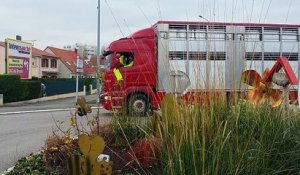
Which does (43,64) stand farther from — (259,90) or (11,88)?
(259,90)

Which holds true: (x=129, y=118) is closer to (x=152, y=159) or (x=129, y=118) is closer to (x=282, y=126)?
(x=152, y=159)

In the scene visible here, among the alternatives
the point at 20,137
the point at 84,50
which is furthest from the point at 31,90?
the point at 20,137

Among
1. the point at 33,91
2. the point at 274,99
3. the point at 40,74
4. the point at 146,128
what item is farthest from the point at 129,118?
the point at 40,74

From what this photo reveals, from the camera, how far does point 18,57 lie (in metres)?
Answer: 33.1

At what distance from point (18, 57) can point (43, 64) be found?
35.3 m

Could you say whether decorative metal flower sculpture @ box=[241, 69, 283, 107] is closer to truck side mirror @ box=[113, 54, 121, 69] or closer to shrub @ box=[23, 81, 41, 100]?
truck side mirror @ box=[113, 54, 121, 69]

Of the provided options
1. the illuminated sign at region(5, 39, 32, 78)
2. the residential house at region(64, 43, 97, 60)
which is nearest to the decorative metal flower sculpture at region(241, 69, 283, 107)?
the residential house at region(64, 43, 97, 60)

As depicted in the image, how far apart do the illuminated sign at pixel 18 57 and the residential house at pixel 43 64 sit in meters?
27.6

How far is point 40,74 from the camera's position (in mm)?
66438

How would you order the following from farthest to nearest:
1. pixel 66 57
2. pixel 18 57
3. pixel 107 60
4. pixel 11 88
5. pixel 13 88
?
1. pixel 66 57
2. pixel 18 57
3. pixel 13 88
4. pixel 11 88
5. pixel 107 60

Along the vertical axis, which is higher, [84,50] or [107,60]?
[84,50]

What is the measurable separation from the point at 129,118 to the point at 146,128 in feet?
3.05

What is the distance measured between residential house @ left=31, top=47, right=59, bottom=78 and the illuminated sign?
90.7 ft

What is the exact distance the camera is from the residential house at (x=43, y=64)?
63.3m
